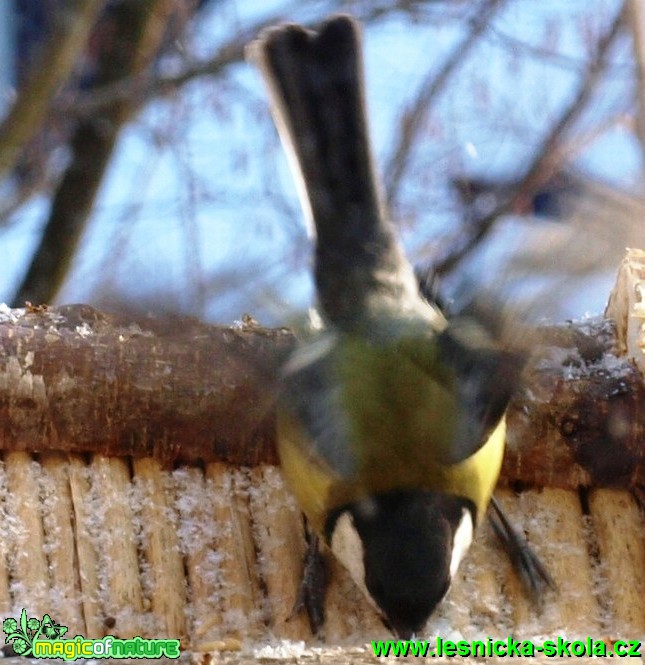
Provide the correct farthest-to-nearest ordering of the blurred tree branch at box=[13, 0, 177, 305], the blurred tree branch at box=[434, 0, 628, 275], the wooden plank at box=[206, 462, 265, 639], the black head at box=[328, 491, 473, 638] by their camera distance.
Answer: the blurred tree branch at box=[13, 0, 177, 305], the blurred tree branch at box=[434, 0, 628, 275], the wooden plank at box=[206, 462, 265, 639], the black head at box=[328, 491, 473, 638]

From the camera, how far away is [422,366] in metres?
1.54

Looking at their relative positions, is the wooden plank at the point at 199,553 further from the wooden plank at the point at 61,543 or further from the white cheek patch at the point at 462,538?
the white cheek patch at the point at 462,538

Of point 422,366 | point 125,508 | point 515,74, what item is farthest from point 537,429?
point 515,74

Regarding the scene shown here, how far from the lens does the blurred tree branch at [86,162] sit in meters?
3.00

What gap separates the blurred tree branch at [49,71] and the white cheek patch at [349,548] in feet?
4.87

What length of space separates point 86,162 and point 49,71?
2.02ft

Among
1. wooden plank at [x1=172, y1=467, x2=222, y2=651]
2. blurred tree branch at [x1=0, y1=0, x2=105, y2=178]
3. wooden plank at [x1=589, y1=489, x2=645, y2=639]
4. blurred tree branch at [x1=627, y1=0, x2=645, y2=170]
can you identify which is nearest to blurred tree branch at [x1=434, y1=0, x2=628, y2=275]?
blurred tree branch at [x1=627, y1=0, x2=645, y2=170]

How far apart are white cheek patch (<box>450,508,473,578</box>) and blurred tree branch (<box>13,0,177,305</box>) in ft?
6.20

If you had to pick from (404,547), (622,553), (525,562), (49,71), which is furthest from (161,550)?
(49,71)

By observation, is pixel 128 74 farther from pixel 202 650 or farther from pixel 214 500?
pixel 202 650

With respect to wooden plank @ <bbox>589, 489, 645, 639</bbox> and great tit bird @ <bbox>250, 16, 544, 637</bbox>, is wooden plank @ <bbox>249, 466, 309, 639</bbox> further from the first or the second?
wooden plank @ <bbox>589, 489, 645, 639</bbox>

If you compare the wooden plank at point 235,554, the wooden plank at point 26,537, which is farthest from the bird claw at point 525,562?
the wooden plank at point 26,537

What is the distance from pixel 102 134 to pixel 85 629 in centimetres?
198

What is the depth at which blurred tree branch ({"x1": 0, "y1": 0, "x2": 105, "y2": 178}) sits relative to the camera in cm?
244
